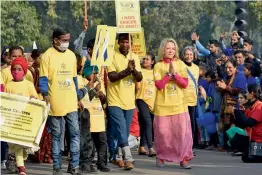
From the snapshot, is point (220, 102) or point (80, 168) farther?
point (220, 102)

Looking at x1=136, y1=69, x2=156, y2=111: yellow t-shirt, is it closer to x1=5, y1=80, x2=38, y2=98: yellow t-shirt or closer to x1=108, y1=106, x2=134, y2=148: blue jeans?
x1=108, y1=106, x2=134, y2=148: blue jeans

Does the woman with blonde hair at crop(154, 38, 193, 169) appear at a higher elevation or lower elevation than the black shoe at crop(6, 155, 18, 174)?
higher

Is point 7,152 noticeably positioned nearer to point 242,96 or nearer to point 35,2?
point 242,96

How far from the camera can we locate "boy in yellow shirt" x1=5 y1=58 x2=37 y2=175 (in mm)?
11438

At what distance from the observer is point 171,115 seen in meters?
12.3

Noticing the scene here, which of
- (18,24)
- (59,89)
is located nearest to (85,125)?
(59,89)

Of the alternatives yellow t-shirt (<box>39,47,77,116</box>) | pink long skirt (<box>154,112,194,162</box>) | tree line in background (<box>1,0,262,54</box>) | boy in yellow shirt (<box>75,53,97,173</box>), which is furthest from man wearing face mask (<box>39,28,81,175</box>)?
tree line in background (<box>1,0,262,54</box>)

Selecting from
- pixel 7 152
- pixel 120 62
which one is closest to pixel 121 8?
pixel 120 62

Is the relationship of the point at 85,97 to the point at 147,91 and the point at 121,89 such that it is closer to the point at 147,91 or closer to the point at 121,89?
the point at 121,89

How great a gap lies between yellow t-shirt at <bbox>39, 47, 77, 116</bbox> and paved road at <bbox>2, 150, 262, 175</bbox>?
4.45 ft

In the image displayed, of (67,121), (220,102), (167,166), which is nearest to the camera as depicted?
(67,121)

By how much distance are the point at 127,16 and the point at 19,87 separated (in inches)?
79.1

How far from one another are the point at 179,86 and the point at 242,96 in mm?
1636

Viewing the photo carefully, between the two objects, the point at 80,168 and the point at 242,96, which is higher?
the point at 242,96
